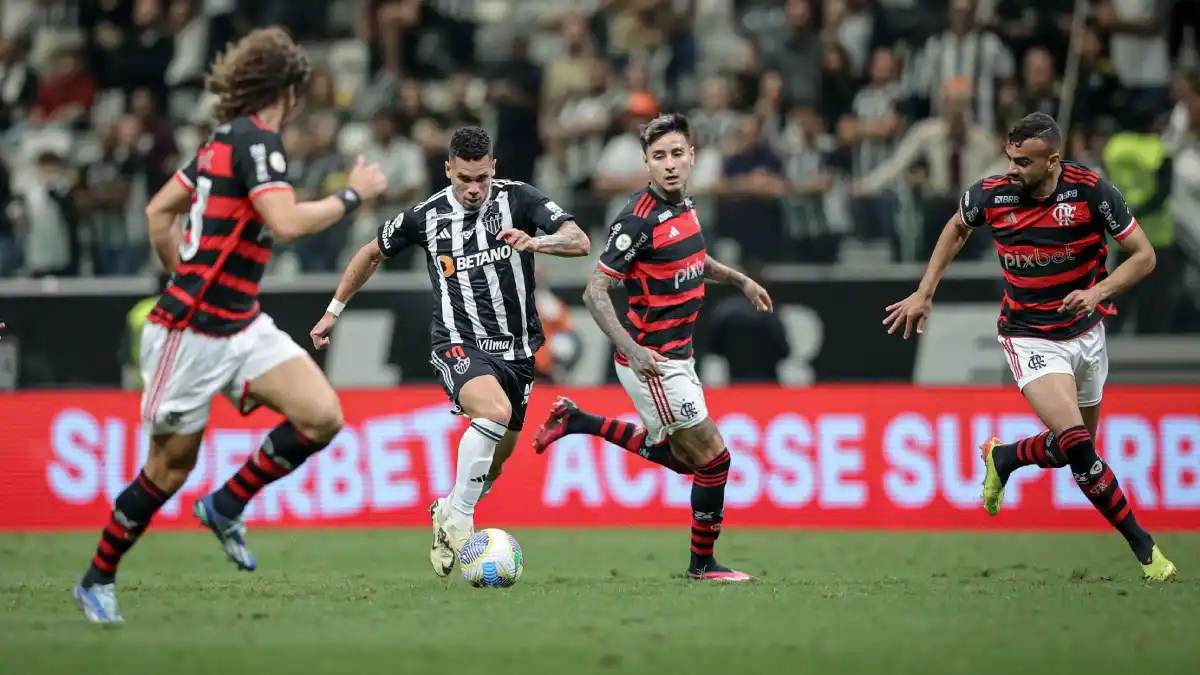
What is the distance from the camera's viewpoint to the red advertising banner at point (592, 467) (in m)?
13.6

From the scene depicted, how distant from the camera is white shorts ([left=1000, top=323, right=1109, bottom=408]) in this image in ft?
31.5

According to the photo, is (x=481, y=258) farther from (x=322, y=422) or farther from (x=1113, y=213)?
(x=1113, y=213)

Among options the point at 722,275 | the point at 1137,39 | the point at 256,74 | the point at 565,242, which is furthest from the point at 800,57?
the point at 256,74

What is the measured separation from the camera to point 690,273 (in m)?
9.58

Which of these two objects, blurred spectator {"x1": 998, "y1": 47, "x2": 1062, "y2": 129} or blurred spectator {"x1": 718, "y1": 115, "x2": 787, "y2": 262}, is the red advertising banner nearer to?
blurred spectator {"x1": 718, "y1": 115, "x2": 787, "y2": 262}

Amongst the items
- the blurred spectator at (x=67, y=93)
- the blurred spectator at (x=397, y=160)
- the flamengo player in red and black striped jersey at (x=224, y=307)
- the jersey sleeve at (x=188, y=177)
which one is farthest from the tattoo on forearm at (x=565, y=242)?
the blurred spectator at (x=67, y=93)

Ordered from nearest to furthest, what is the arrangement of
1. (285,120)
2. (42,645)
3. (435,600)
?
(42,645)
(285,120)
(435,600)

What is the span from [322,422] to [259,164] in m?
1.35

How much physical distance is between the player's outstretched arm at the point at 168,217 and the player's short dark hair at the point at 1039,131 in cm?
491

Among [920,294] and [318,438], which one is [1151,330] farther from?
[318,438]

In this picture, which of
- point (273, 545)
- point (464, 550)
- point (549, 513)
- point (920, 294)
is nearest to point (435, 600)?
point (464, 550)

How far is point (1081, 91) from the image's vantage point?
1670cm

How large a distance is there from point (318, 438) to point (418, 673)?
206cm

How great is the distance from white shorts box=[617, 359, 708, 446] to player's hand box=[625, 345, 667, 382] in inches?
3.5
